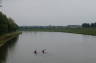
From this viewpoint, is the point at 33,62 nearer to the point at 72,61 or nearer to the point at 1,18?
the point at 72,61

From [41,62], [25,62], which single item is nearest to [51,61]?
[41,62]

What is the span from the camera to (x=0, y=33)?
40.9m

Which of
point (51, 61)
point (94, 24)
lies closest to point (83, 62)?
point (51, 61)

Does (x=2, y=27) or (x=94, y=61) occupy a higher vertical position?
(x=2, y=27)

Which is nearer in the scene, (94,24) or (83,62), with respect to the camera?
(83,62)

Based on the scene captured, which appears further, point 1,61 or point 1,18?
point 1,18

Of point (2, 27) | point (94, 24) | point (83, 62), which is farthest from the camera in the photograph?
point (94, 24)

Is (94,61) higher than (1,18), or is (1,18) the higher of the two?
(1,18)

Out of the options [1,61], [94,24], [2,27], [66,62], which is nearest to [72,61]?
[66,62]

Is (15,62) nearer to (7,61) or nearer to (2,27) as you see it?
(7,61)

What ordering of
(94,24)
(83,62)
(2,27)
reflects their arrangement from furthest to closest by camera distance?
1. (94,24)
2. (2,27)
3. (83,62)

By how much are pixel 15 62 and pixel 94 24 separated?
79513mm

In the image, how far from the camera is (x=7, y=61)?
17.7 metres

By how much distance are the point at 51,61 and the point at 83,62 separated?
8.40 feet
